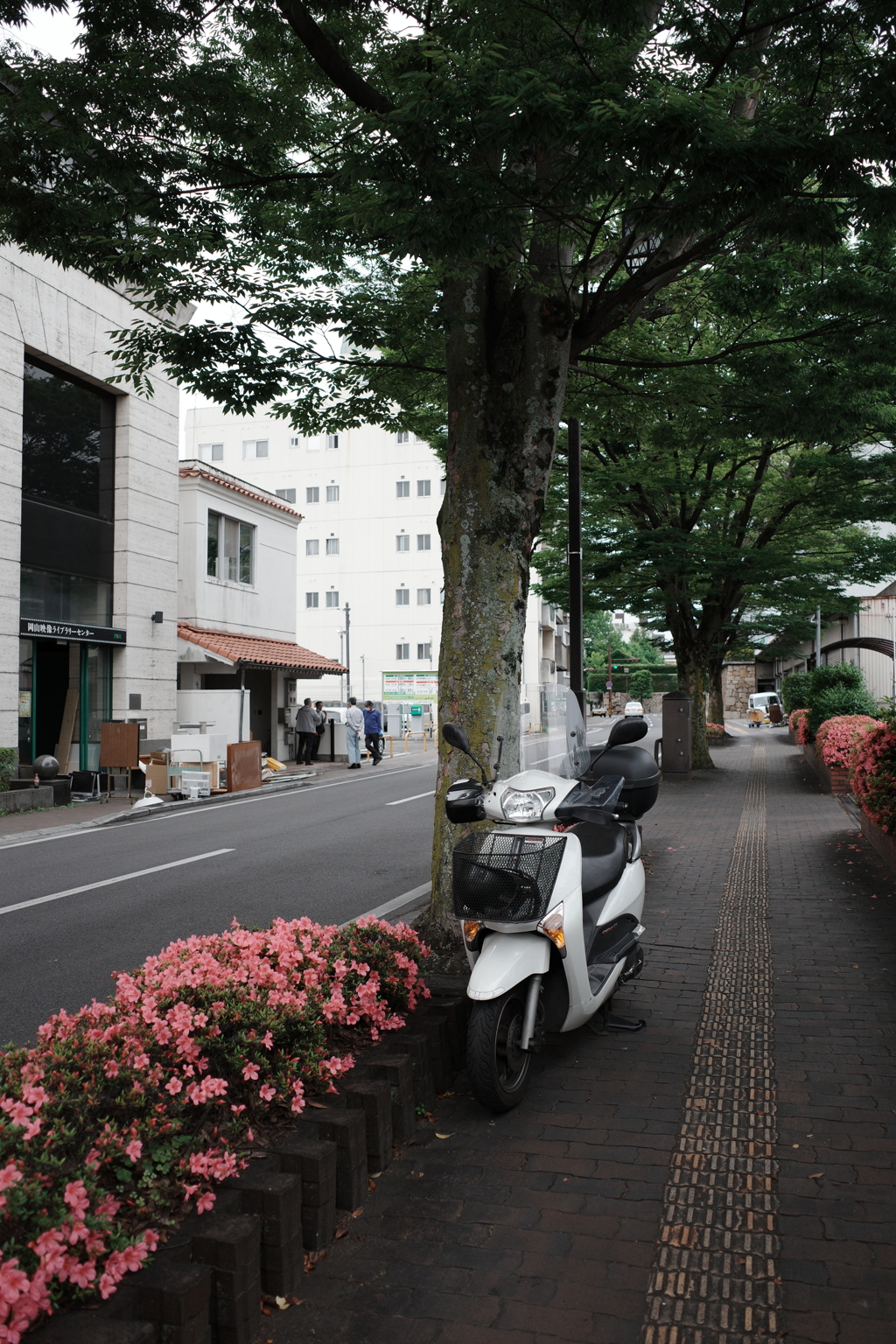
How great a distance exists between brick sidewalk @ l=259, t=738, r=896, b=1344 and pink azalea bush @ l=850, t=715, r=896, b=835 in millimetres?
3223

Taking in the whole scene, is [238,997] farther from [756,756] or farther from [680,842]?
[756,756]

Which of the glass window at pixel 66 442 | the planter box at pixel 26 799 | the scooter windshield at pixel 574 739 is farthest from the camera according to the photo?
the glass window at pixel 66 442

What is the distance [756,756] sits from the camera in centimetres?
2712

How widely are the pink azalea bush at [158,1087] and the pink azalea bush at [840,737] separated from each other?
13003 millimetres

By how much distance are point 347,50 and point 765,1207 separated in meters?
7.02

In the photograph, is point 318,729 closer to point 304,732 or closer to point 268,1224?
point 304,732

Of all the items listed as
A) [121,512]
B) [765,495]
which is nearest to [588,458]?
[765,495]

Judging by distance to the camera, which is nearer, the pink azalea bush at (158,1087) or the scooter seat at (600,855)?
the pink azalea bush at (158,1087)

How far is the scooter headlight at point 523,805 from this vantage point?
4.17m

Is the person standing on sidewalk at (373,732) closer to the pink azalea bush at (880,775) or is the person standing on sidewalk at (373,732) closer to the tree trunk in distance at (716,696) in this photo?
the tree trunk in distance at (716,696)

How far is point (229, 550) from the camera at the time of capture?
1041 inches

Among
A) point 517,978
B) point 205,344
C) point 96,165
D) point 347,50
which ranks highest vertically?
point 347,50

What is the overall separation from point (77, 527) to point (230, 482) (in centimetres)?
760

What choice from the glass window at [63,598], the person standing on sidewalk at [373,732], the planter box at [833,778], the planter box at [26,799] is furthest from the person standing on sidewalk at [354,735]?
the planter box at [833,778]
